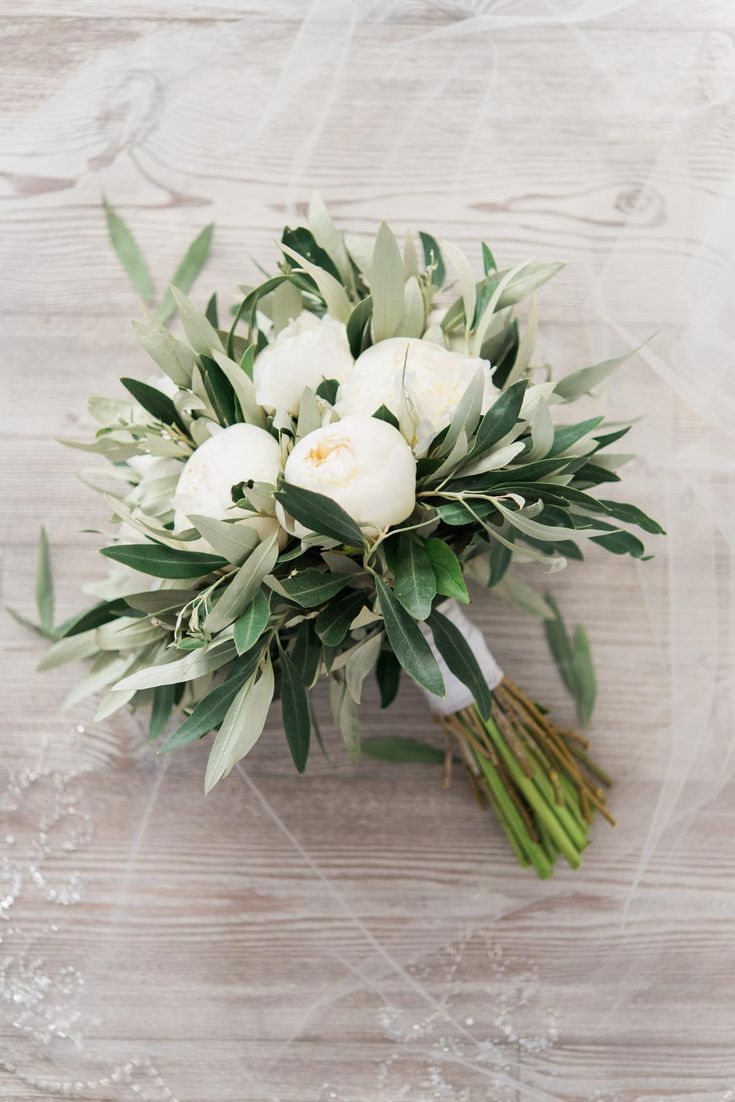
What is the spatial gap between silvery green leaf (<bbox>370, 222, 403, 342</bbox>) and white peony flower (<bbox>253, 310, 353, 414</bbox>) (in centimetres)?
4

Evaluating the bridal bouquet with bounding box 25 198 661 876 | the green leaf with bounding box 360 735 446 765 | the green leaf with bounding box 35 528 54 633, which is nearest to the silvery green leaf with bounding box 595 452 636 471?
the bridal bouquet with bounding box 25 198 661 876

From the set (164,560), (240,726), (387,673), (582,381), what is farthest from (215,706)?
(582,381)

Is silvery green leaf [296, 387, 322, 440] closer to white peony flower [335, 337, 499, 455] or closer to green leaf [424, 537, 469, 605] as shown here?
white peony flower [335, 337, 499, 455]

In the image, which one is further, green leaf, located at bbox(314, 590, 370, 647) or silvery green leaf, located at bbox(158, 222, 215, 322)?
silvery green leaf, located at bbox(158, 222, 215, 322)

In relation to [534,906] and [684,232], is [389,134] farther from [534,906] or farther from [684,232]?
[534,906]

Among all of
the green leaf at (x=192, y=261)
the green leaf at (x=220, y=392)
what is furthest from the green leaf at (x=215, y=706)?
the green leaf at (x=192, y=261)

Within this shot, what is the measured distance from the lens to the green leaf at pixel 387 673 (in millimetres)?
912

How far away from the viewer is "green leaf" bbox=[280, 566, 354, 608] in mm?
664

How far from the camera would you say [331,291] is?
29.1 inches

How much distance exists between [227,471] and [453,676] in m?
0.38

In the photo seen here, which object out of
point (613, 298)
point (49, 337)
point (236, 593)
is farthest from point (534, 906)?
point (49, 337)

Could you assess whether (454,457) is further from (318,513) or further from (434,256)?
(434,256)

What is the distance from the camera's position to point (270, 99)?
3.46ft

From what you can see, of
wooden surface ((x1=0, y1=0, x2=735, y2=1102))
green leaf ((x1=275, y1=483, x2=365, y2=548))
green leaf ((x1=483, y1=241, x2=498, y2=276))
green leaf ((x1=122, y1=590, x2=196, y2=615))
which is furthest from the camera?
wooden surface ((x1=0, y1=0, x2=735, y2=1102))
